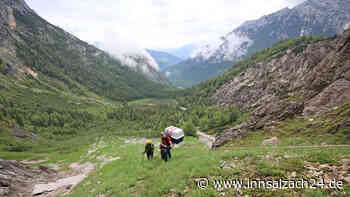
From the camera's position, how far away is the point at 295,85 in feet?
344

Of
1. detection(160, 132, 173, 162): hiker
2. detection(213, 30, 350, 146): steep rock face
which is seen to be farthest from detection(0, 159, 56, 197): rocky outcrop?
detection(213, 30, 350, 146): steep rock face

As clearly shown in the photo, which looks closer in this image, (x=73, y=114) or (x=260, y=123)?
(x=260, y=123)

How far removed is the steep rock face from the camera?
41719mm

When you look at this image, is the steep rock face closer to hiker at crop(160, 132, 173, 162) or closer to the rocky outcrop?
hiker at crop(160, 132, 173, 162)

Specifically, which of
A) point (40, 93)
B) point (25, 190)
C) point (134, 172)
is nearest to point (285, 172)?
point (134, 172)

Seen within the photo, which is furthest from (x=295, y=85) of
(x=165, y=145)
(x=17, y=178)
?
(x=17, y=178)

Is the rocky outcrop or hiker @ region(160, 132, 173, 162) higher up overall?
hiker @ region(160, 132, 173, 162)

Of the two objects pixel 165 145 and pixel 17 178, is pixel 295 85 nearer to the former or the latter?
pixel 165 145

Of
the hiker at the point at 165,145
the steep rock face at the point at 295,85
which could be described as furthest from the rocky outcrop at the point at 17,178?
the steep rock face at the point at 295,85

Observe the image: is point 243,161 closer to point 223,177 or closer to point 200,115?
point 223,177

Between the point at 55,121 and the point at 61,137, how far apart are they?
28608 millimetres

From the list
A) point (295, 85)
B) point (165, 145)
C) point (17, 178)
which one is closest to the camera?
point (165, 145)

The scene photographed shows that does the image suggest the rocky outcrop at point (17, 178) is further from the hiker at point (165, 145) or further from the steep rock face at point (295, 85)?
the steep rock face at point (295, 85)

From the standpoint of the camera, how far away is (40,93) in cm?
19625
